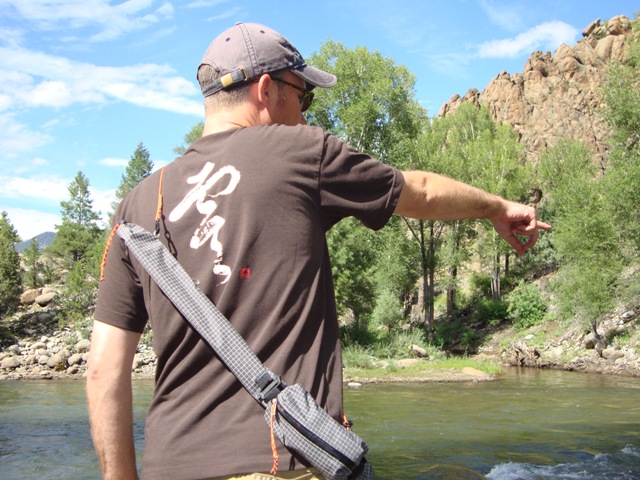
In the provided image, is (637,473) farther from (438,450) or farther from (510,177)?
(510,177)

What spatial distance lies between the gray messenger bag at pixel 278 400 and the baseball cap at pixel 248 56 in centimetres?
68

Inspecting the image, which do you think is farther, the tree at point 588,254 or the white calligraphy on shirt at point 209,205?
the tree at point 588,254

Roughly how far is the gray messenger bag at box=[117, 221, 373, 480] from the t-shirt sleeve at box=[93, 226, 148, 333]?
22cm

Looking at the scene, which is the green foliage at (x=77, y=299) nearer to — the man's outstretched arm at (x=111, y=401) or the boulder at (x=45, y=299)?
the boulder at (x=45, y=299)

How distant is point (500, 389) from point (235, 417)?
18627 millimetres

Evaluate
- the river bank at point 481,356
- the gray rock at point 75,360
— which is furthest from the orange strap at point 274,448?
the gray rock at point 75,360

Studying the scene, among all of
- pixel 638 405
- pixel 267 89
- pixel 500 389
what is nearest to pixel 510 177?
pixel 500 389

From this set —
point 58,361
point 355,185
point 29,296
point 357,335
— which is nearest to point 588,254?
point 357,335

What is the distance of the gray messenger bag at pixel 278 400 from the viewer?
5.78 feet

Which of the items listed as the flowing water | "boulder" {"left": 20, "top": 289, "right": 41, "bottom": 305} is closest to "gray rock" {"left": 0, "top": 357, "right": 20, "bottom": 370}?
the flowing water

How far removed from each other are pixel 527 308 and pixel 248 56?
36683 mm

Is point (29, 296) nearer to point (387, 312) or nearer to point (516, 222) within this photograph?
point (387, 312)

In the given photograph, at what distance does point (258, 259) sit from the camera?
194cm

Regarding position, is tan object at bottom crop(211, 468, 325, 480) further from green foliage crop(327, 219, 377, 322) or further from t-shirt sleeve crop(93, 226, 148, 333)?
green foliage crop(327, 219, 377, 322)
